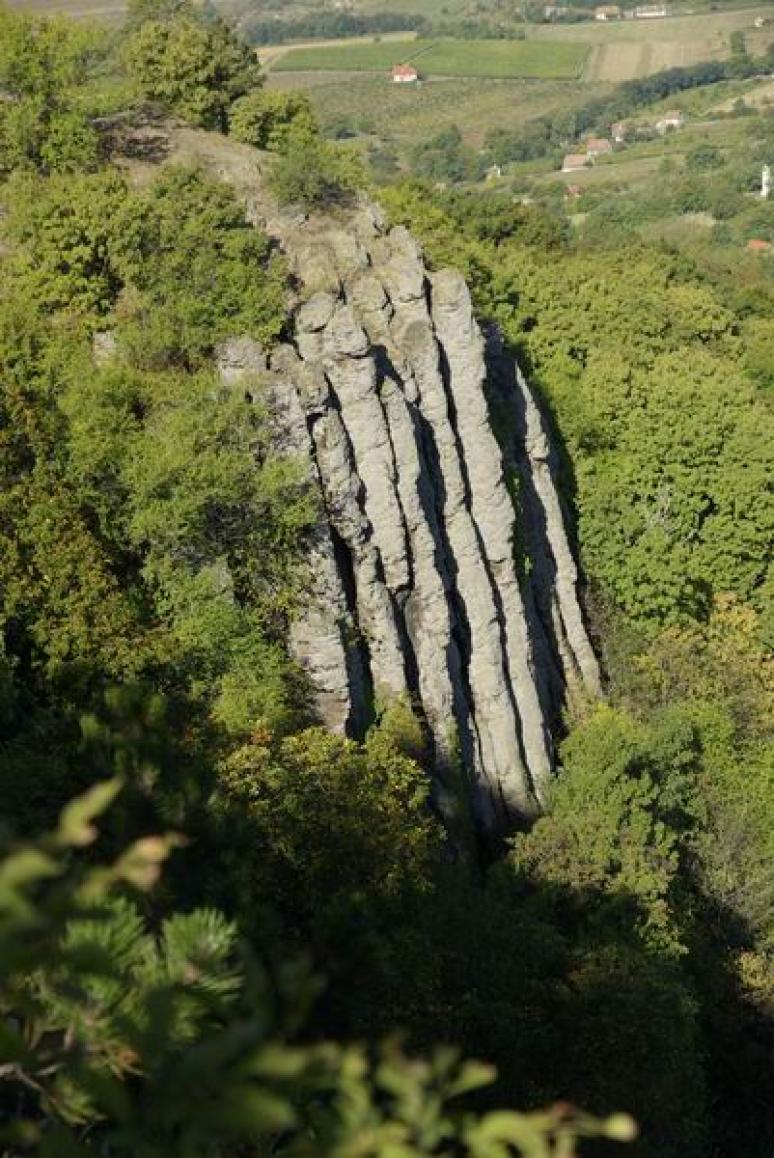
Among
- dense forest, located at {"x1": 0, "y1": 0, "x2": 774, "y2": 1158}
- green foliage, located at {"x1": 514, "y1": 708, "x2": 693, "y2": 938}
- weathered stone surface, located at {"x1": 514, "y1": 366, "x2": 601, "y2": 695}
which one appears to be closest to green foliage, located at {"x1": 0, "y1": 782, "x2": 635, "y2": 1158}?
dense forest, located at {"x1": 0, "y1": 0, "x2": 774, "y2": 1158}

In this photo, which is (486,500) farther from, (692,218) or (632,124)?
(632,124)

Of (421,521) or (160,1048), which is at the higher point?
(160,1048)

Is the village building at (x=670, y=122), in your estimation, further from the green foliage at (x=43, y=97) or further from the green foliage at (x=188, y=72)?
the green foliage at (x=43, y=97)

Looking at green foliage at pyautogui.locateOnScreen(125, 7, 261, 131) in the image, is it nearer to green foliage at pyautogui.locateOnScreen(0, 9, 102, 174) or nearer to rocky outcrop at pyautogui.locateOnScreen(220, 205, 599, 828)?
green foliage at pyautogui.locateOnScreen(0, 9, 102, 174)

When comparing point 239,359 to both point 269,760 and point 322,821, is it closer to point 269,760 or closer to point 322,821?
point 269,760

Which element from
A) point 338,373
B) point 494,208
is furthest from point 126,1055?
point 494,208

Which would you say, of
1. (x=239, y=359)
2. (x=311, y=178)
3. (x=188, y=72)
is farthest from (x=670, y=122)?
(x=239, y=359)
